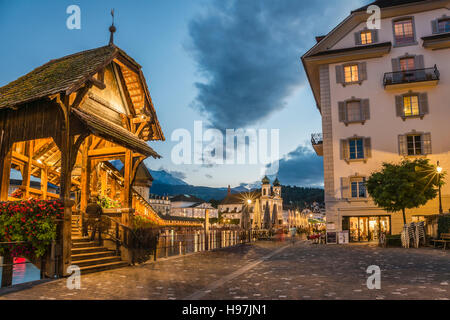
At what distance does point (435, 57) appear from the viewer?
1122 inches

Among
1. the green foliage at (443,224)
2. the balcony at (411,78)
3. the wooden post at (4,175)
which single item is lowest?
the green foliage at (443,224)

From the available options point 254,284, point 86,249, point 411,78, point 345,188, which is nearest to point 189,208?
point 345,188

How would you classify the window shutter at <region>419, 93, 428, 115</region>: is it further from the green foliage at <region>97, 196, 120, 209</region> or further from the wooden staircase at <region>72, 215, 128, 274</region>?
the wooden staircase at <region>72, 215, 128, 274</region>

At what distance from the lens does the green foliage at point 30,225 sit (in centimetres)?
962

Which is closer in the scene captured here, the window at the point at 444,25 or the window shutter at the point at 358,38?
the window at the point at 444,25

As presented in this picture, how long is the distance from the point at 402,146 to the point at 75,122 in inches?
991

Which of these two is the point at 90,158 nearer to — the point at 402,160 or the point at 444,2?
the point at 402,160

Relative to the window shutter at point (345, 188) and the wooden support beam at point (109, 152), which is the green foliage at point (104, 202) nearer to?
the wooden support beam at point (109, 152)

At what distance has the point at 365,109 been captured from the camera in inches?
1159

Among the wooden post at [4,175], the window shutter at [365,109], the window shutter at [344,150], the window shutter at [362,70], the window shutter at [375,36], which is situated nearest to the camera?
the wooden post at [4,175]

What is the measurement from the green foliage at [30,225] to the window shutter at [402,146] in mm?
25898

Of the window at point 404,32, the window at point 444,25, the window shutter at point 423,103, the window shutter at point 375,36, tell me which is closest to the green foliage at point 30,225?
the window shutter at point 423,103

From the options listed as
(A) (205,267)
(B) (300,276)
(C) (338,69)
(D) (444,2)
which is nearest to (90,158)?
(A) (205,267)
